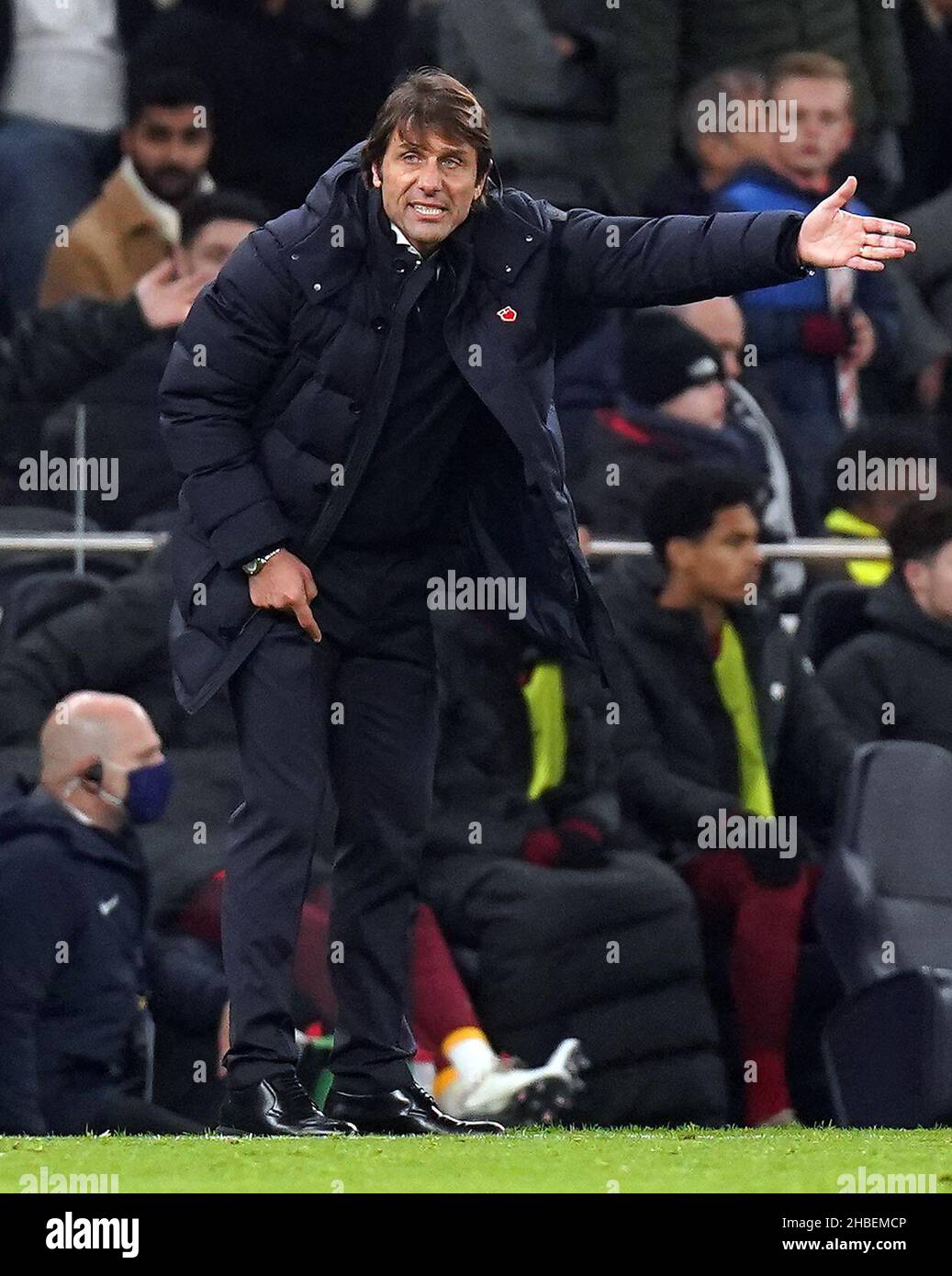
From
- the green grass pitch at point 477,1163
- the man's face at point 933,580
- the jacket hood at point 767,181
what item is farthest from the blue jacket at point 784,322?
the green grass pitch at point 477,1163

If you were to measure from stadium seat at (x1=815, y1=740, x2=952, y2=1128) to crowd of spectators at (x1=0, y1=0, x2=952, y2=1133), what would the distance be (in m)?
0.15

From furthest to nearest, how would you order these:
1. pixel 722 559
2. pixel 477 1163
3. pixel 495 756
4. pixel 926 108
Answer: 1. pixel 926 108
2. pixel 722 559
3. pixel 495 756
4. pixel 477 1163

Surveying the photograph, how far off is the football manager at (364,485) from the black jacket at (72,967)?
1345 mm

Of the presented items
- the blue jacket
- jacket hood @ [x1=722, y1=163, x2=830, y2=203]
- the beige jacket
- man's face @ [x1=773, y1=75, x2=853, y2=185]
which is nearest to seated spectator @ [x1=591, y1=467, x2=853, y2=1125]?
the blue jacket

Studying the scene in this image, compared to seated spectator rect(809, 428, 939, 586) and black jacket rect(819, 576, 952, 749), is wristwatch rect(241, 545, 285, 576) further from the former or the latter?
seated spectator rect(809, 428, 939, 586)

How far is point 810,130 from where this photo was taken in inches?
277

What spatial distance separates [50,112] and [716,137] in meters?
1.78

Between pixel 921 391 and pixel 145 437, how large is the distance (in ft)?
6.91

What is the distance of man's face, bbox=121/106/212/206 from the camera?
22.5 feet

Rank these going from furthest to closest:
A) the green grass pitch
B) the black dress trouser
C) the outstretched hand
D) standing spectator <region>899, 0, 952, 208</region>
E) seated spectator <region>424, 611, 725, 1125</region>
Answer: standing spectator <region>899, 0, 952, 208</region> < seated spectator <region>424, 611, 725, 1125</region> < the black dress trouser < the outstretched hand < the green grass pitch

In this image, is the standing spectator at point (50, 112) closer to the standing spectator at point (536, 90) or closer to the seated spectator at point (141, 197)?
the seated spectator at point (141, 197)

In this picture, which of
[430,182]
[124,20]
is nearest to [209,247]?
[124,20]

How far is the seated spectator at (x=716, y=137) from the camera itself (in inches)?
275

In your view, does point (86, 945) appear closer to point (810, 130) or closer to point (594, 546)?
point (594, 546)
